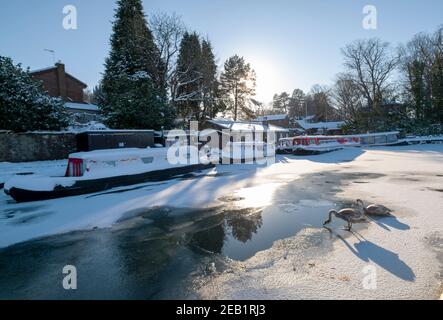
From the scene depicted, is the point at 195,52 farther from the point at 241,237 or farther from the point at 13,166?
the point at 241,237

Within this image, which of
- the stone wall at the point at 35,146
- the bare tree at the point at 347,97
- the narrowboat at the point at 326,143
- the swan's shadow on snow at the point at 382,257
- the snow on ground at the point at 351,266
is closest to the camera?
the snow on ground at the point at 351,266

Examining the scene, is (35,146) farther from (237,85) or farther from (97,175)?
(237,85)

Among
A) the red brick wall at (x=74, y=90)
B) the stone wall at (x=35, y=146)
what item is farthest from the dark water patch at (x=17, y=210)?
the red brick wall at (x=74, y=90)

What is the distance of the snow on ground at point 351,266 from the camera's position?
335 centimetres

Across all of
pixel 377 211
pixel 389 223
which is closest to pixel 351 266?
pixel 389 223

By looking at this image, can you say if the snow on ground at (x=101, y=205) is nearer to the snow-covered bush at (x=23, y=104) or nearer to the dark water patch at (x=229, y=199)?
the dark water patch at (x=229, y=199)

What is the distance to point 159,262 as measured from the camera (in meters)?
4.40

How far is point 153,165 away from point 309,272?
33.1 feet

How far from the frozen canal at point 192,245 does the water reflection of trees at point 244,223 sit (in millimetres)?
23

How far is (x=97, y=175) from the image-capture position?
1038 centimetres

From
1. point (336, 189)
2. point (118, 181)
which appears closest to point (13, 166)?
point (118, 181)

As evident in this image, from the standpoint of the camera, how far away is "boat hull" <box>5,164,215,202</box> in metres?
8.82

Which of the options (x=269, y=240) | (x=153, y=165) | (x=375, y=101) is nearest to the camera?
(x=269, y=240)

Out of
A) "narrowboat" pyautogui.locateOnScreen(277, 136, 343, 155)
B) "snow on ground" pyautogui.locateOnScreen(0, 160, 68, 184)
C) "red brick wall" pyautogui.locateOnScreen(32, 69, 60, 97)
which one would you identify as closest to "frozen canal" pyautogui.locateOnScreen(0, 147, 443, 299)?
"snow on ground" pyautogui.locateOnScreen(0, 160, 68, 184)
